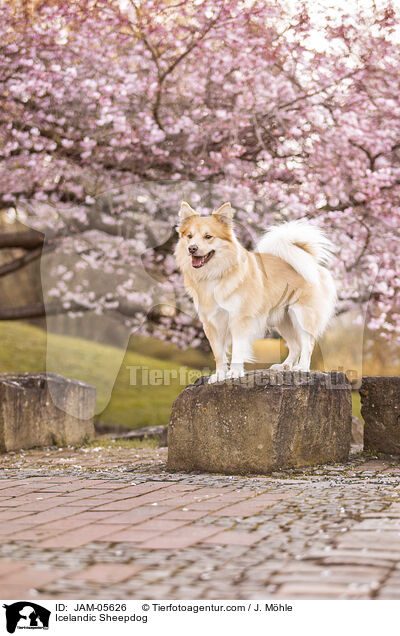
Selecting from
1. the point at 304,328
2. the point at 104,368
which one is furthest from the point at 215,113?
the point at 104,368

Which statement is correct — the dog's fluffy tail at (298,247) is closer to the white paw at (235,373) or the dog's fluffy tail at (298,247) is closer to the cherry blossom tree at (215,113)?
the white paw at (235,373)

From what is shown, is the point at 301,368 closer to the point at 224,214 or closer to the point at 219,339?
the point at 219,339

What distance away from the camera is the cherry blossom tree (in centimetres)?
1041

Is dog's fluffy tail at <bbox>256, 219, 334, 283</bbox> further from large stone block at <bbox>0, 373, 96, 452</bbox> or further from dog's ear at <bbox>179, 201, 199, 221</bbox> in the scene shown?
large stone block at <bbox>0, 373, 96, 452</bbox>

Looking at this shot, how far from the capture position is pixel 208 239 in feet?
19.0

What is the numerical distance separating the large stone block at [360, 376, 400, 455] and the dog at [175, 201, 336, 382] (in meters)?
0.72

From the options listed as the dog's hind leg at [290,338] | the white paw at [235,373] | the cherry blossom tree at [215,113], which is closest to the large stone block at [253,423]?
the white paw at [235,373]

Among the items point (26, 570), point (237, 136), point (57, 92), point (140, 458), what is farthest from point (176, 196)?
point (26, 570)

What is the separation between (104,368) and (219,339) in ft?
32.2

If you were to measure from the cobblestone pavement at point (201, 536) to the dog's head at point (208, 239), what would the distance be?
1.62 meters

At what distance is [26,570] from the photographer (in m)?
3.06

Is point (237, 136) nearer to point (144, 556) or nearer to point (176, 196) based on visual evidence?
point (176, 196)

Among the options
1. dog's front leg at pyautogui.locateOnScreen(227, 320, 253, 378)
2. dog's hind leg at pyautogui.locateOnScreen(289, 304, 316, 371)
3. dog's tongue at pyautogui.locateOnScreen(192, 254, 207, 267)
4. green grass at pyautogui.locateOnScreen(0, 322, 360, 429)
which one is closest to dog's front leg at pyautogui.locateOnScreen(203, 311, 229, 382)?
dog's front leg at pyautogui.locateOnScreen(227, 320, 253, 378)
